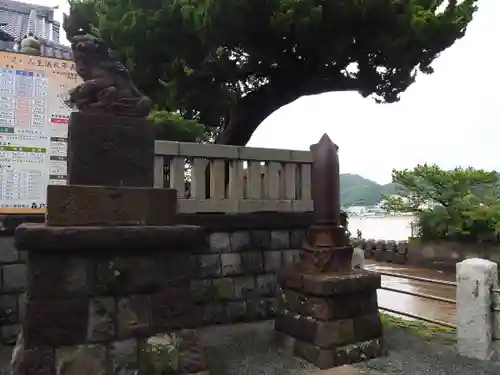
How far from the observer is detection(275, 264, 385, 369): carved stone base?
15.3 feet

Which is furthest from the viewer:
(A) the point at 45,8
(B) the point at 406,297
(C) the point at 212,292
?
(A) the point at 45,8

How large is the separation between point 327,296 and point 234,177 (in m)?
1.97

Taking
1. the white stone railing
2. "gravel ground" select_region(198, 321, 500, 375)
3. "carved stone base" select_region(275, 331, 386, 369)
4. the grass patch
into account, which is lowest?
the grass patch

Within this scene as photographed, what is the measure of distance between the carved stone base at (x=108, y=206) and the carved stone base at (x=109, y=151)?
0.16 meters

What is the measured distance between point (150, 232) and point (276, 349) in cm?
271

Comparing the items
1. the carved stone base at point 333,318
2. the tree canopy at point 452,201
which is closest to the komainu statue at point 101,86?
the carved stone base at point 333,318

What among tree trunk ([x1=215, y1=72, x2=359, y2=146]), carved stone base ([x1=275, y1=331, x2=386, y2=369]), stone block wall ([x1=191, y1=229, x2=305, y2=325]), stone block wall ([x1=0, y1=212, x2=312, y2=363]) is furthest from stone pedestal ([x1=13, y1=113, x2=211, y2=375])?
tree trunk ([x1=215, y1=72, x2=359, y2=146])

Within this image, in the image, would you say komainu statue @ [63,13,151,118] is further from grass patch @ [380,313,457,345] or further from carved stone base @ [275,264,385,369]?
grass patch @ [380,313,457,345]

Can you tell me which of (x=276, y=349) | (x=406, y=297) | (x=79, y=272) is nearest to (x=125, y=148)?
(x=79, y=272)

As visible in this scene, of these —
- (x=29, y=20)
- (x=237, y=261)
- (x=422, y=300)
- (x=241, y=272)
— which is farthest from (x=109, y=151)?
(x=29, y=20)

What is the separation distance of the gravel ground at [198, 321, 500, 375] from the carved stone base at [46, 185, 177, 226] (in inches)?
75.3

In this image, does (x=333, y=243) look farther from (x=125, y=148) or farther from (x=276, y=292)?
(x=125, y=148)

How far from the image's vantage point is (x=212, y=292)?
18.3 ft

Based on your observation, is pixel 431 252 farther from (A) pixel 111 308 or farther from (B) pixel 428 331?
(A) pixel 111 308
